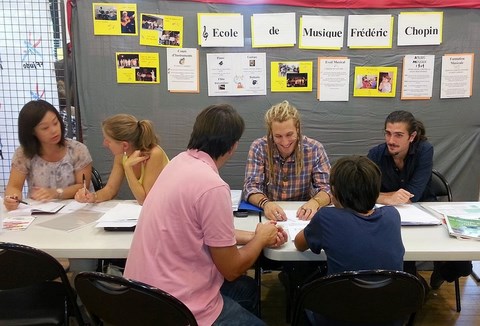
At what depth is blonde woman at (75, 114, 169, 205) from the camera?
2094mm

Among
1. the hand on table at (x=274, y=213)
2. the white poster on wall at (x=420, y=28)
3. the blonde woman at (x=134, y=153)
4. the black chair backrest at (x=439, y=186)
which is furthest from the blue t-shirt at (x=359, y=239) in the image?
the white poster on wall at (x=420, y=28)

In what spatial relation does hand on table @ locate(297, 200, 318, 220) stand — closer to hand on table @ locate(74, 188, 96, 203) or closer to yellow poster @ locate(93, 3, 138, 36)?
hand on table @ locate(74, 188, 96, 203)

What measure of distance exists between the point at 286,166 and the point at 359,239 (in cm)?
101

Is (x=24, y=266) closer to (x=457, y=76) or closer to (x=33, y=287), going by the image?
(x=33, y=287)

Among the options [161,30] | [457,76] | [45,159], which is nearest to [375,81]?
[457,76]

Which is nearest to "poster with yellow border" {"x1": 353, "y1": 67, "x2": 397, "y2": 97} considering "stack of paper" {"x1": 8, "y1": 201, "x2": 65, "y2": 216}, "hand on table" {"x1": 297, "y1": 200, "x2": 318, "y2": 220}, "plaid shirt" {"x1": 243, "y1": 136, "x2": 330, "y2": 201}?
"plaid shirt" {"x1": 243, "y1": 136, "x2": 330, "y2": 201}

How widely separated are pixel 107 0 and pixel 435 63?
240 cm

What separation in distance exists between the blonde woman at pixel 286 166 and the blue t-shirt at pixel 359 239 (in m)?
0.79

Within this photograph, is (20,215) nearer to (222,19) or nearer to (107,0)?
(107,0)

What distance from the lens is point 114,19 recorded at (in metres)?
2.78

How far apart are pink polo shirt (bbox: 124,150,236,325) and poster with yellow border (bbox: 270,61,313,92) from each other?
67.1 inches

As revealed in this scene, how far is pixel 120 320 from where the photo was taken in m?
1.22

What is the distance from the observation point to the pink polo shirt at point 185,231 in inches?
48.2

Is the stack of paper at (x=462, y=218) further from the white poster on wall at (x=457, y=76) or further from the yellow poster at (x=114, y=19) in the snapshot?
the yellow poster at (x=114, y=19)
